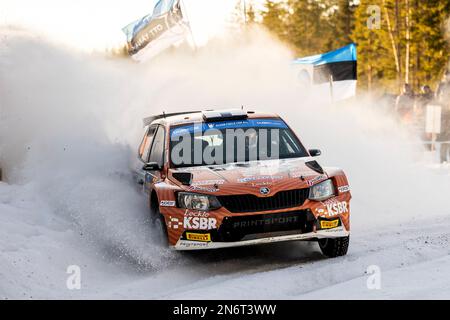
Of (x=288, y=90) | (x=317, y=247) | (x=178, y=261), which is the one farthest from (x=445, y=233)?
(x=288, y=90)

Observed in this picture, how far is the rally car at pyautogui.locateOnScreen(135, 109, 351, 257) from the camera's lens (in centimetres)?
718

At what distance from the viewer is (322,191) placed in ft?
24.5

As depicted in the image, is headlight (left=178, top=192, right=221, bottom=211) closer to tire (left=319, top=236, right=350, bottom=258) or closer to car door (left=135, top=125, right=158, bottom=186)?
tire (left=319, top=236, right=350, bottom=258)

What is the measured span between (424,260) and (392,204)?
4506mm

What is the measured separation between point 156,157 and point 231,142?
96cm

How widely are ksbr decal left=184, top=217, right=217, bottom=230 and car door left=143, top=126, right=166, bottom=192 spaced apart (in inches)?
40.8

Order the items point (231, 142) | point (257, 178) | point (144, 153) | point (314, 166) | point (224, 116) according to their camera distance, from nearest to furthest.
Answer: point (257, 178), point (314, 166), point (231, 142), point (224, 116), point (144, 153)

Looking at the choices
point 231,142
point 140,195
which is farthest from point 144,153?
point 231,142

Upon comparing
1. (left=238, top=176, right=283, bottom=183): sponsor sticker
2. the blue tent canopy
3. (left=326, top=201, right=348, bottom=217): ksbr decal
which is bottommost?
(left=326, top=201, right=348, bottom=217): ksbr decal

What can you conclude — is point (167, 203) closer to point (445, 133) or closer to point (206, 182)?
point (206, 182)

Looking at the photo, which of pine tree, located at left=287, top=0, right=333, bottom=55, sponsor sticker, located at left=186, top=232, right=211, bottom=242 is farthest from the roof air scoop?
pine tree, located at left=287, top=0, right=333, bottom=55

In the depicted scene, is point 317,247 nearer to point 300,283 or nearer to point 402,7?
point 300,283

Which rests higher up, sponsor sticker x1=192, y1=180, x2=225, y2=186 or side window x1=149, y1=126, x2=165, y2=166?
side window x1=149, y1=126, x2=165, y2=166
